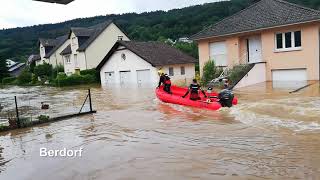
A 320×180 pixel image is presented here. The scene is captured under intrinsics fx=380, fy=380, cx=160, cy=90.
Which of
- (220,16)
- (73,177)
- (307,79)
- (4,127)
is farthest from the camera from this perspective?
(220,16)

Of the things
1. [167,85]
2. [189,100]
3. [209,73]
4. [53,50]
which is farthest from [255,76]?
[53,50]

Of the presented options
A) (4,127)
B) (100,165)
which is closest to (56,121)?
(4,127)

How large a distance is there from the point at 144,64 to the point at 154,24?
162 feet

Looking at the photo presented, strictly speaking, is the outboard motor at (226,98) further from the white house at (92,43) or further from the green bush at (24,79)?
the green bush at (24,79)

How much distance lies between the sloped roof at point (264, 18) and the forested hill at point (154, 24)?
45.7ft

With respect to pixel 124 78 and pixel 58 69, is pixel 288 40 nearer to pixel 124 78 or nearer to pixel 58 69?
pixel 124 78

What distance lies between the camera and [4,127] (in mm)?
14414

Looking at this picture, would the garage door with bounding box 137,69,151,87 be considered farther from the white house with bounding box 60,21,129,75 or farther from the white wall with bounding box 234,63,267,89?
→ the white house with bounding box 60,21,129,75

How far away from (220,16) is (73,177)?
6006 centimetres

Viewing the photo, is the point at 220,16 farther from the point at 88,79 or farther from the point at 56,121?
the point at 56,121

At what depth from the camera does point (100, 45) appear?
4944 centimetres

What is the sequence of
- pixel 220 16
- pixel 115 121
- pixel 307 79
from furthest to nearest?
pixel 220 16
pixel 307 79
pixel 115 121

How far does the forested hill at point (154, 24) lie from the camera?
2611 inches

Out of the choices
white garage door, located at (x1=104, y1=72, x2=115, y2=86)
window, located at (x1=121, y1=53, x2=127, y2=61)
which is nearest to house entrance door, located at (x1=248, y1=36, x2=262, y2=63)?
window, located at (x1=121, y1=53, x2=127, y2=61)
